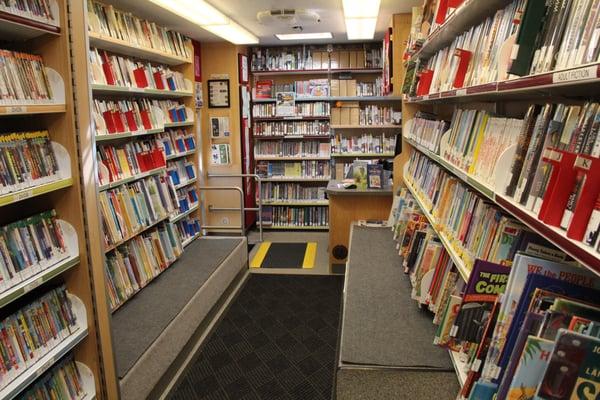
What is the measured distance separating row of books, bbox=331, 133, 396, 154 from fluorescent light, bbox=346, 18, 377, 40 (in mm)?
1302

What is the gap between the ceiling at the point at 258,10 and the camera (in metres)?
4.06

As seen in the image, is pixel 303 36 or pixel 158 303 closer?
pixel 158 303

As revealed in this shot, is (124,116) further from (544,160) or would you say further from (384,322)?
(544,160)

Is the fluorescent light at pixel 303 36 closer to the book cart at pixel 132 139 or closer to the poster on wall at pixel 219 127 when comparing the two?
the poster on wall at pixel 219 127

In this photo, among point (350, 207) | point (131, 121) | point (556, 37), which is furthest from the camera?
point (350, 207)

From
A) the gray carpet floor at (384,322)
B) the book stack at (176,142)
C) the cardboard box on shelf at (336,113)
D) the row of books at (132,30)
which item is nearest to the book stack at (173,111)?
the book stack at (176,142)

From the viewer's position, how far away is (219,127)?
6.23m

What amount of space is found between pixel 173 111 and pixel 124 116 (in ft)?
3.87

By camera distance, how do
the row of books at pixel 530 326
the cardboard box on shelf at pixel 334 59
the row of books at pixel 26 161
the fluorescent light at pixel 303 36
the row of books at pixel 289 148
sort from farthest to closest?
the row of books at pixel 289 148, the cardboard box on shelf at pixel 334 59, the fluorescent light at pixel 303 36, the row of books at pixel 26 161, the row of books at pixel 530 326

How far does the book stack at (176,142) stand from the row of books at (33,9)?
2.17m

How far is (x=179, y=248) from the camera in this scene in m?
4.10

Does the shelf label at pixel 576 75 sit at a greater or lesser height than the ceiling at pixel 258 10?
lesser

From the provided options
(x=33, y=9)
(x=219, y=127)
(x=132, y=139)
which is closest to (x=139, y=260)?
(x=132, y=139)

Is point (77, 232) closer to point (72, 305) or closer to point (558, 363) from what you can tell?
point (72, 305)
